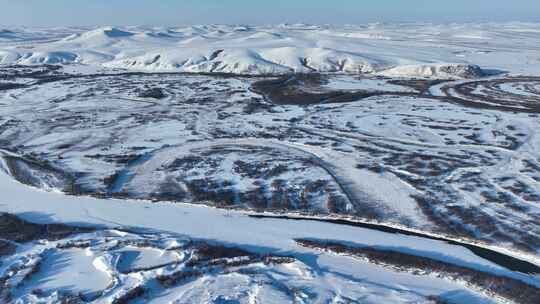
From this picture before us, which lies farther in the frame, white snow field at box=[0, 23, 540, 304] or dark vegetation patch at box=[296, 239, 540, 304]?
white snow field at box=[0, 23, 540, 304]

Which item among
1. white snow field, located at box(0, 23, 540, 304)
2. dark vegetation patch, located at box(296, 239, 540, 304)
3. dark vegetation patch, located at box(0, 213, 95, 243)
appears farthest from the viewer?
dark vegetation patch, located at box(0, 213, 95, 243)

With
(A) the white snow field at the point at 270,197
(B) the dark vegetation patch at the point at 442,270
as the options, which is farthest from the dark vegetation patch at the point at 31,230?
(B) the dark vegetation patch at the point at 442,270

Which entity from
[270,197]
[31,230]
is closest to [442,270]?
[270,197]

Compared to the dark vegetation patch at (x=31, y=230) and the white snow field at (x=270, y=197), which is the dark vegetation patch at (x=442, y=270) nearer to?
the white snow field at (x=270, y=197)

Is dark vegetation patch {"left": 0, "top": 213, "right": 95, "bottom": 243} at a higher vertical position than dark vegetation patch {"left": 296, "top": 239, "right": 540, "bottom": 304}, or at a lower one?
lower

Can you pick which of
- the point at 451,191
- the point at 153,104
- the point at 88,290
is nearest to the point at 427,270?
the point at 451,191

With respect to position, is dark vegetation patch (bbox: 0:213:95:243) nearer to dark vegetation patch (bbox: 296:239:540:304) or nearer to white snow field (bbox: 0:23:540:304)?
white snow field (bbox: 0:23:540:304)

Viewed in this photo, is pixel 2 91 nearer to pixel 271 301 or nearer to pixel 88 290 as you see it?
pixel 88 290

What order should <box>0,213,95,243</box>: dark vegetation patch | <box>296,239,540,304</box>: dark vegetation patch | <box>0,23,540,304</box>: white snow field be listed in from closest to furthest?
<box>296,239,540,304</box>: dark vegetation patch
<box>0,23,540,304</box>: white snow field
<box>0,213,95,243</box>: dark vegetation patch

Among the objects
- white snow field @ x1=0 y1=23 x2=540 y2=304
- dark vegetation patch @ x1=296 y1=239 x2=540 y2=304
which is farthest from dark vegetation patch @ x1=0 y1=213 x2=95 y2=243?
dark vegetation patch @ x1=296 y1=239 x2=540 y2=304
